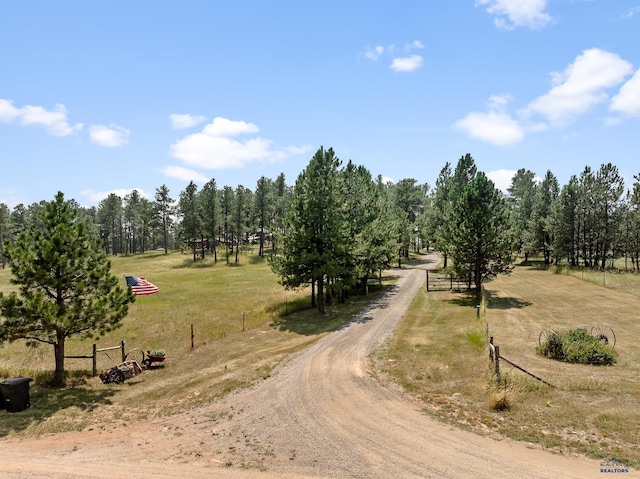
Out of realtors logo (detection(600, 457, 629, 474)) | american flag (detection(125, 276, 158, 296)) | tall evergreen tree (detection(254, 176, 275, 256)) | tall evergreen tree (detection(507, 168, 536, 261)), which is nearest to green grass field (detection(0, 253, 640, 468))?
realtors logo (detection(600, 457, 629, 474))

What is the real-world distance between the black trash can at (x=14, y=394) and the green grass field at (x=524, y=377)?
15.2 meters

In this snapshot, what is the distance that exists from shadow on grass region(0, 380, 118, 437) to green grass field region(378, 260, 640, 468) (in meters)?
12.9

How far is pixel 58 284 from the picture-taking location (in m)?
17.2

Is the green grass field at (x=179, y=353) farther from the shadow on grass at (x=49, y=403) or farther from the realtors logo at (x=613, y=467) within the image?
the realtors logo at (x=613, y=467)

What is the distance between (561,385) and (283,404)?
10943mm

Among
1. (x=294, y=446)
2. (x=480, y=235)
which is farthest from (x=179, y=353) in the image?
(x=480, y=235)

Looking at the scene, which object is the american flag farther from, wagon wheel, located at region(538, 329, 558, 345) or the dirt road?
wagon wheel, located at region(538, 329, 558, 345)

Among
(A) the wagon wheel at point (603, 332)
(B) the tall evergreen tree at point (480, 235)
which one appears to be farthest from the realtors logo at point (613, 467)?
(B) the tall evergreen tree at point (480, 235)

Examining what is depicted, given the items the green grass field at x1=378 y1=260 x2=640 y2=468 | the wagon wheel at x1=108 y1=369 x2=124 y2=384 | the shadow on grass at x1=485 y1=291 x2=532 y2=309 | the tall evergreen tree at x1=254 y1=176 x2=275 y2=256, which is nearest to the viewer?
the green grass field at x1=378 y1=260 x2=640 y2=468

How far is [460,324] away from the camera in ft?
89.9

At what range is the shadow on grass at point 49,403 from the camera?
45.5ft

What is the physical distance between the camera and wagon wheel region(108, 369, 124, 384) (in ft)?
60.2

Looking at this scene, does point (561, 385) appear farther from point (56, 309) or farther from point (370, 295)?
point (370, 295)

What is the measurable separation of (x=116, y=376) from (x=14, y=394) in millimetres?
4126
